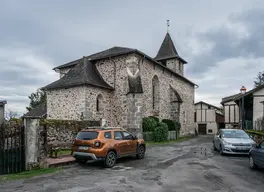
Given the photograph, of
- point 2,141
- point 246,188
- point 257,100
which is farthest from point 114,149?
point 257,100

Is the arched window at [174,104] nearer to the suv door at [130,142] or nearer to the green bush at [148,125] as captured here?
the green bush at [148,125]

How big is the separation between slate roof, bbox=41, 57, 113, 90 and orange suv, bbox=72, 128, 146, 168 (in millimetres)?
8593

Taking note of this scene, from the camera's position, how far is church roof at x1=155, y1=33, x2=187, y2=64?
3312 cm

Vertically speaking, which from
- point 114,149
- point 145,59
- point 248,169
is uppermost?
point 145,59

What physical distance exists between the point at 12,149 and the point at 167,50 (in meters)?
28.7

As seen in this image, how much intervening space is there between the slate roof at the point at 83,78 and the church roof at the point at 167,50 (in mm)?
14852

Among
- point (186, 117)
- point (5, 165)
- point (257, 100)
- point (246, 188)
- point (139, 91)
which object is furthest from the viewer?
point (186, 117)

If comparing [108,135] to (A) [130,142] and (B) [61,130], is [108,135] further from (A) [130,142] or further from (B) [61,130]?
(B) [61,130]

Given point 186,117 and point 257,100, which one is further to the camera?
point 186,117

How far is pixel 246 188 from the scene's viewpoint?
6.11m

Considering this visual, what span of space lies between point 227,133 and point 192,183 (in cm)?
789

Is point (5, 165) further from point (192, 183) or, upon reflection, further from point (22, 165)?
point (192, 183)

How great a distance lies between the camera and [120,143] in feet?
31.2

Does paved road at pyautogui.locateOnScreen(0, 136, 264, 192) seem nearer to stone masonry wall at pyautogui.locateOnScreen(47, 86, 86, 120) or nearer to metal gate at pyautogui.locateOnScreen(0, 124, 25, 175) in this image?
metal gate at pyautogui.locateOnScreen(0, 124, 25, 175)
